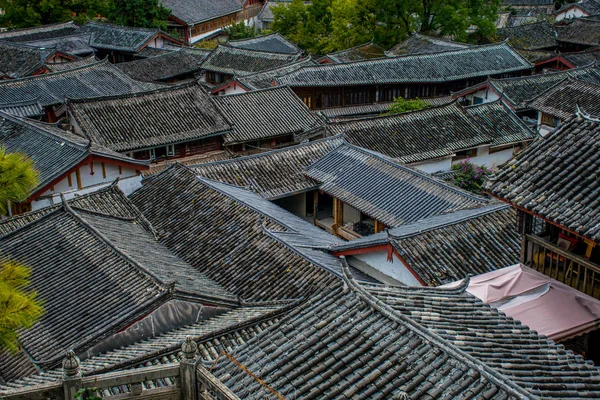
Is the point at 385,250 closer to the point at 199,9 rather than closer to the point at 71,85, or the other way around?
the point at 71,85

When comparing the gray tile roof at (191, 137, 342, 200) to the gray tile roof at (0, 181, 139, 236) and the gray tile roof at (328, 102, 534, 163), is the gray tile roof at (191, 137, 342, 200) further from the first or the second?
the gray tile roof at (0, 181, 139, 236)

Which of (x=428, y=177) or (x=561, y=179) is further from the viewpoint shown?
(x=428, y=177)

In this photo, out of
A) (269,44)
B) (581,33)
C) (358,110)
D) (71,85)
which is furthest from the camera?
(581,33)

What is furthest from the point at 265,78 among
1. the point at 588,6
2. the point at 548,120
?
the point at 588,6

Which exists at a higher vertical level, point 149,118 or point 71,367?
point 71,367

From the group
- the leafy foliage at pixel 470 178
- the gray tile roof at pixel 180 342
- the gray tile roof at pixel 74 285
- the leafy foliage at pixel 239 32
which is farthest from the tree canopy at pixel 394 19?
the gray tile roof at pixel 180 342

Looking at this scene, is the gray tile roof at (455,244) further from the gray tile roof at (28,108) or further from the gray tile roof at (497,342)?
the gray tile roof at (28,108)
